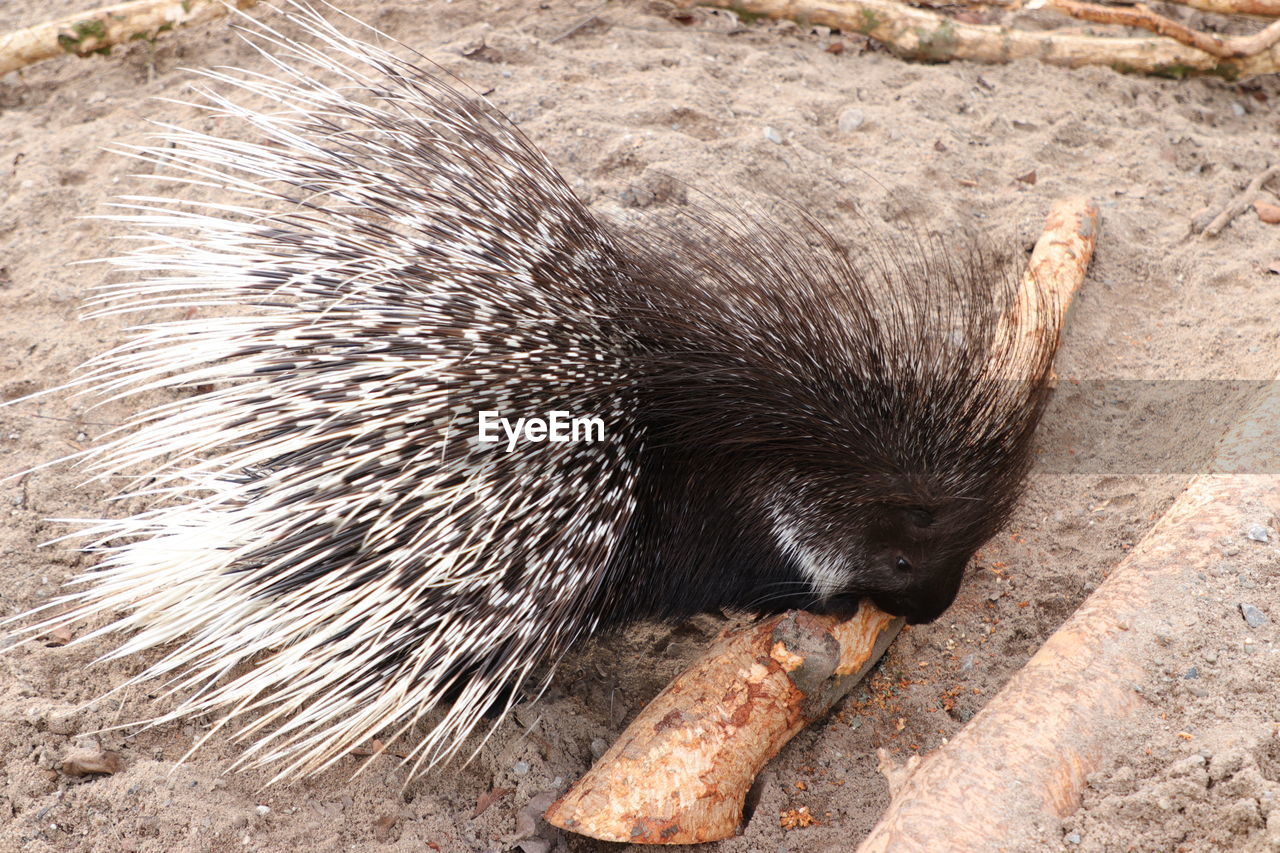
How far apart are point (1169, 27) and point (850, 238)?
75.8 inches

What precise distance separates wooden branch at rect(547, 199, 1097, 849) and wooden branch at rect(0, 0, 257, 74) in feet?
10.9

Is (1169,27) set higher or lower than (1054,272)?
higher

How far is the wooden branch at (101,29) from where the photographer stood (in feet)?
Answer: 12.2

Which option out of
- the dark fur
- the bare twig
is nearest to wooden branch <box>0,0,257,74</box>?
the dark fur

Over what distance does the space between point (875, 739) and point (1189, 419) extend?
1.29m

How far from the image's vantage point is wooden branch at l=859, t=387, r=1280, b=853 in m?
1.43

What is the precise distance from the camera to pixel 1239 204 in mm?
3223

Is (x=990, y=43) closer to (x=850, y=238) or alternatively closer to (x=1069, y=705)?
(x=850, y=238)

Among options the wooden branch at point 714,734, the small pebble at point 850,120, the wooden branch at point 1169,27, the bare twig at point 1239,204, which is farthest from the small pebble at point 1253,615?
the wooden branch at point 1169,27

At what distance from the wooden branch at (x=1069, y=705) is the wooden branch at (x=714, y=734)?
0.43 metres

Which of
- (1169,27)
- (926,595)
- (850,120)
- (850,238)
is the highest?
(1169,27)

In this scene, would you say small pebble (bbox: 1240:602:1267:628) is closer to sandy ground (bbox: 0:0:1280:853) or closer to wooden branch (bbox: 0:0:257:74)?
sandy ground (bbox: 0:0:1280:853)

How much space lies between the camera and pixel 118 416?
2637 millimetres

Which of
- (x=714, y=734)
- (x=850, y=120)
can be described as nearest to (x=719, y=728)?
(x=714, y=734)
